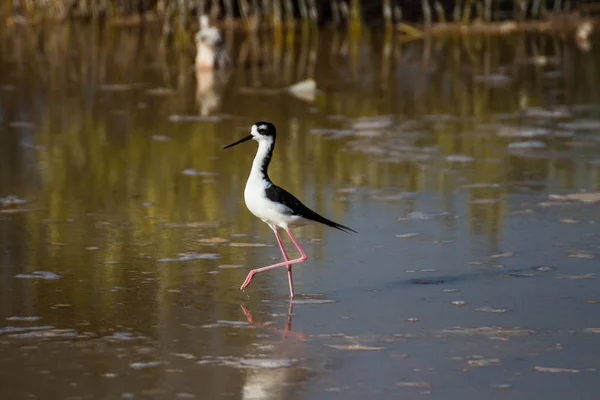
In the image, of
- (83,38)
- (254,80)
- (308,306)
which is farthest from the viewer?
(83,38)

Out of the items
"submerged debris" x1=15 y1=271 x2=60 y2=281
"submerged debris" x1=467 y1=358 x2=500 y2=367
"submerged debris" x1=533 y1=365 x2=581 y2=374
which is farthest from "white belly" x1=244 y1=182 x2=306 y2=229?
"submerged debris" x1=533 y1=365 x2=581 y2=374

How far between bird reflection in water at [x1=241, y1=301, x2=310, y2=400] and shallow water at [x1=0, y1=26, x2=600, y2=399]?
0.05ft

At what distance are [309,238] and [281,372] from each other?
8.92 feet

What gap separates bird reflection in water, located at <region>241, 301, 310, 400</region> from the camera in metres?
5.38

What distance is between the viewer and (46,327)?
626 cm

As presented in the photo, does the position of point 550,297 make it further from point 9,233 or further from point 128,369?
point 9,233

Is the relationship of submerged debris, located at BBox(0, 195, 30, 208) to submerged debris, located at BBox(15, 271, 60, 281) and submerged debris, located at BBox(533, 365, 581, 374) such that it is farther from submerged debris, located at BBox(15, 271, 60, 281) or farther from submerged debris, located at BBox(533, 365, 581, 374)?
submerged debris, located at BBox(533, 365, 581, 374)

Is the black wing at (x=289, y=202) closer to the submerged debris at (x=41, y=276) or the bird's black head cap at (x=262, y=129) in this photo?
the bird's black head cap at (x=262, y=129)

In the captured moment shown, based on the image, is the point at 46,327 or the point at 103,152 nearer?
the point at 46,327

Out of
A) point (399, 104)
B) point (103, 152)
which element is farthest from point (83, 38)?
point (103, 152)

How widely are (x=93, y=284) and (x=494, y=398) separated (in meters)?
2.57

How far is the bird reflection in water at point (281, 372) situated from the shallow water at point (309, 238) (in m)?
0.02

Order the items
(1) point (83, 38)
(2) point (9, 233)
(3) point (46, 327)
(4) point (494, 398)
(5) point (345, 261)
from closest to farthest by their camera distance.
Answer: (4) point (494, 398)
(3) point (46, 327)
(5) point (345, 261)
(2) point (9, 233)
(1) point (83, 38)

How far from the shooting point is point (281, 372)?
5.64 meters
